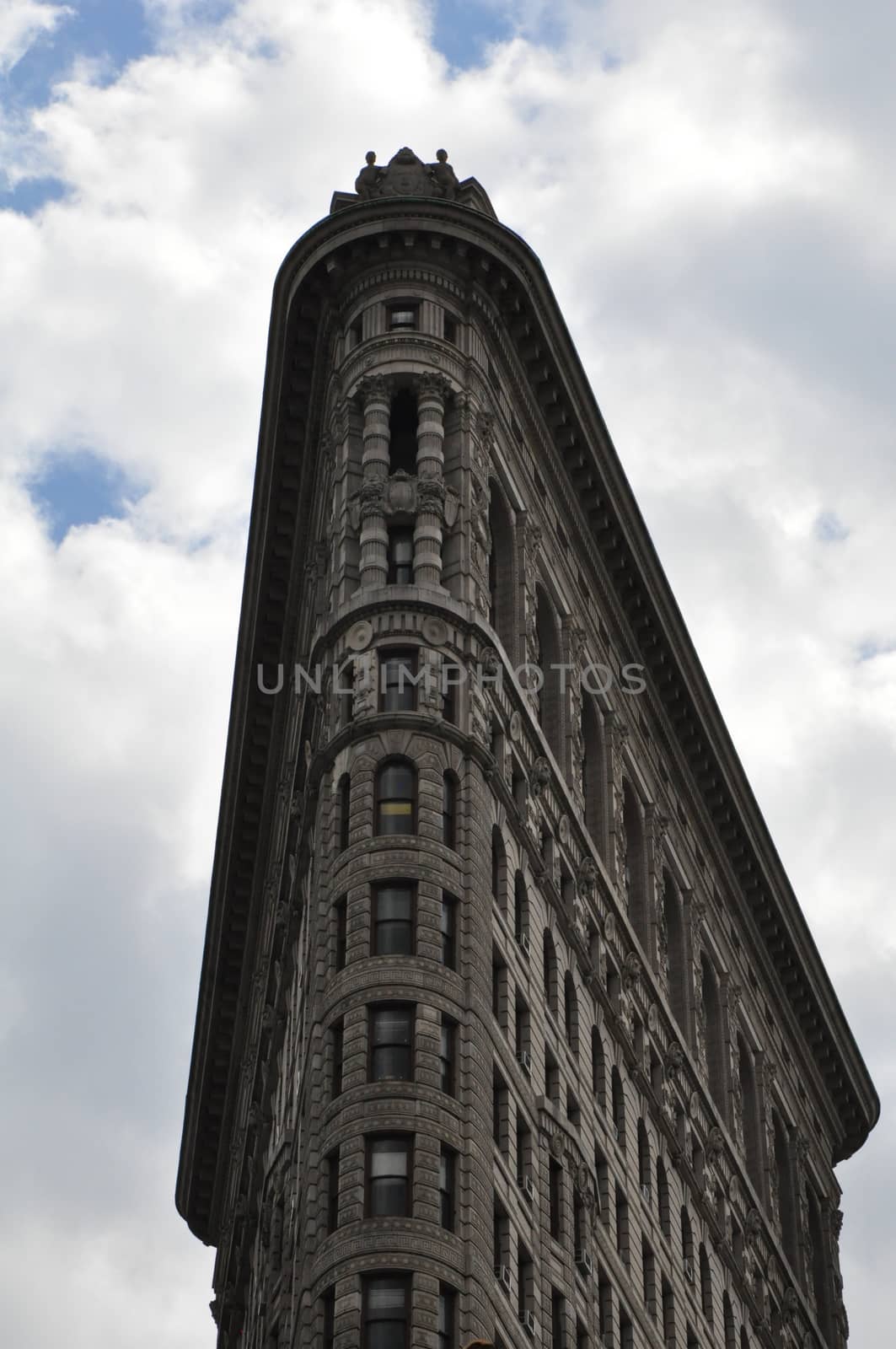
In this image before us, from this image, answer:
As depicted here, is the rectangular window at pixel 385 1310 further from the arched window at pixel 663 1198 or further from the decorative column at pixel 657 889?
the decorative column at pixel 657 889

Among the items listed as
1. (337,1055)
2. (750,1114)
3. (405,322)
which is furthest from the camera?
(750,1114)

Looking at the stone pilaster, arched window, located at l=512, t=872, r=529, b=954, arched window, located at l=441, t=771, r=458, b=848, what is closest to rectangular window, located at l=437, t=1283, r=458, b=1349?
arched window, located at l=441, t=771, r=458, b=848

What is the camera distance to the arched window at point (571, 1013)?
78.6 meters

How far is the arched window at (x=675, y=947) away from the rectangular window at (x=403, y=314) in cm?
2691

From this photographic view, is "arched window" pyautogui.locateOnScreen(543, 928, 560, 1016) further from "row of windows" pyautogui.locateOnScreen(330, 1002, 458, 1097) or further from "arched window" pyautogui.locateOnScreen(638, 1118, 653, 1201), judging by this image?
"row of windows" pyautogui.locateOnScreen(330, 1002, 458, 1097)

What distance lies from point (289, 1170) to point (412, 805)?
492 inches

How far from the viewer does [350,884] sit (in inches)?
2771

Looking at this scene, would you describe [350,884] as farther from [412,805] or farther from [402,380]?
[402,380]

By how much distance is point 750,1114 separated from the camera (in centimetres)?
10675

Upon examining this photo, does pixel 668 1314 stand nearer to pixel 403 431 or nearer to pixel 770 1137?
pixel 770 1137

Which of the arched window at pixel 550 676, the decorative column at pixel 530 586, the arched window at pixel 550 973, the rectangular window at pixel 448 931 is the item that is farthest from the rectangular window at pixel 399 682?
the arched window at pixel 550 676

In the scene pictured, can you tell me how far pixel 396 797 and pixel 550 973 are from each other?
9464 mm

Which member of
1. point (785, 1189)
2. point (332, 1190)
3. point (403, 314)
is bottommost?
point (332, 1190)

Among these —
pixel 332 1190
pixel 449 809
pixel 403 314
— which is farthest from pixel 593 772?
pixel 332 1190
